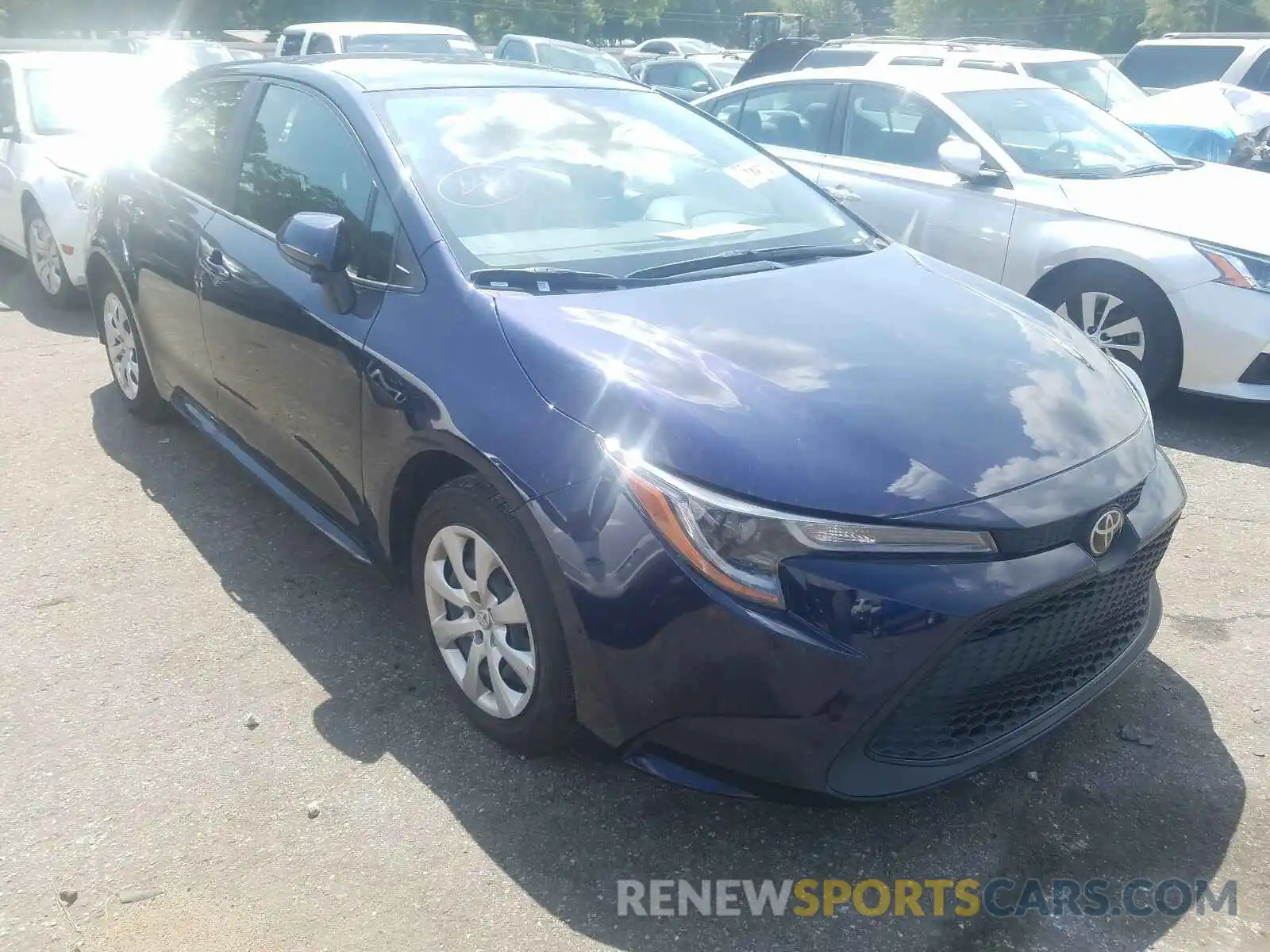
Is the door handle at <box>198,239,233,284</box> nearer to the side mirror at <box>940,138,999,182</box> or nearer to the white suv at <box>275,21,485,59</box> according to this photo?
the side mirror at <box>940,138,999,182</box>

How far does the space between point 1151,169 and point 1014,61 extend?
424 centimetres

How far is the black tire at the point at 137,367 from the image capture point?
16.2 ft

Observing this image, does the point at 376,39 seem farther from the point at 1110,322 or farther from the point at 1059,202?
the point at 1110,322

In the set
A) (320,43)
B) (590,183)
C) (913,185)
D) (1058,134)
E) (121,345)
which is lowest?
(121,345)

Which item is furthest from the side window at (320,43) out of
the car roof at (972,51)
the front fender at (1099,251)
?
the front fender at (1099,251)

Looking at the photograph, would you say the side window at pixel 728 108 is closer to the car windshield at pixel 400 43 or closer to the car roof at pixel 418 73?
the car roof at pixel 418 73

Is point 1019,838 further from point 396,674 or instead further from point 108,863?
point 108,863

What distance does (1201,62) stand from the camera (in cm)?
1330

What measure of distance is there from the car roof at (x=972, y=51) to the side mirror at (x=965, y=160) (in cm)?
453

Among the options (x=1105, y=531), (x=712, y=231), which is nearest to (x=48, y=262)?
(x=712, y=231)

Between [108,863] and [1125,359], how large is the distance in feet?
15.8

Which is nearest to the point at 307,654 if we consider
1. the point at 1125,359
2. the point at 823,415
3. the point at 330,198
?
the point at 330,198

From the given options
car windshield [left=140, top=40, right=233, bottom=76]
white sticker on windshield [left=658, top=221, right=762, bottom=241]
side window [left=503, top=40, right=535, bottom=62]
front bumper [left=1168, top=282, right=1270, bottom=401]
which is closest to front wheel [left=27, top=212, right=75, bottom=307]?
car windshield [left=140, top=40, right=233, bottom=76]

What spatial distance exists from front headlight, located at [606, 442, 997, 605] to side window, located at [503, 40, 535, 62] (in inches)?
650
